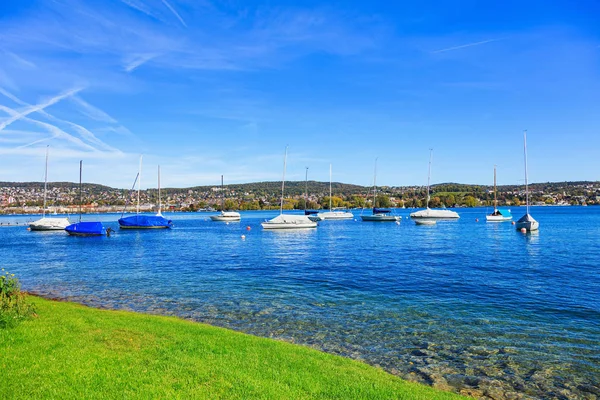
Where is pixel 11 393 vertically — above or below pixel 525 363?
above

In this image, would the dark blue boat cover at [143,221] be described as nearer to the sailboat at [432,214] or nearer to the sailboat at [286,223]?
the sailboat at [286,223]

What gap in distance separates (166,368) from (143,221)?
280 feet

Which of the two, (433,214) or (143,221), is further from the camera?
(433,214)

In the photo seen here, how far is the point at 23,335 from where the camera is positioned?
9.64 m

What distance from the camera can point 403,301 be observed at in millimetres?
19703

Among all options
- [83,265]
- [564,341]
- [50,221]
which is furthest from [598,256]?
[50,221]

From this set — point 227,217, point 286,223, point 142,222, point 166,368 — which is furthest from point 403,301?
point 227,217

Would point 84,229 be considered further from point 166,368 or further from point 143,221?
point 166,368

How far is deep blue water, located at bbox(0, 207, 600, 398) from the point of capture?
11.7 m

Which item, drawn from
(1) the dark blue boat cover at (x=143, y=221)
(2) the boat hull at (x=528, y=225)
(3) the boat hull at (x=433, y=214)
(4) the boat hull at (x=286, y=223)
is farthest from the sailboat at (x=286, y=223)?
(2) the boat hull at (x=528, y=225)

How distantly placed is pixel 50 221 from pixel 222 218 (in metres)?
51.9

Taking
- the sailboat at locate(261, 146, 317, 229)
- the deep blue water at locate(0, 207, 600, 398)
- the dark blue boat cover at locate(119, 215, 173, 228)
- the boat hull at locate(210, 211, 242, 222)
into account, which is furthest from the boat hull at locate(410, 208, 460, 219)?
the dark blue boat cover at locate(119, 215, 173, 228)

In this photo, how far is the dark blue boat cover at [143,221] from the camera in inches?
3359

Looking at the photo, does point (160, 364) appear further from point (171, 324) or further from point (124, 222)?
point (124, 222)
